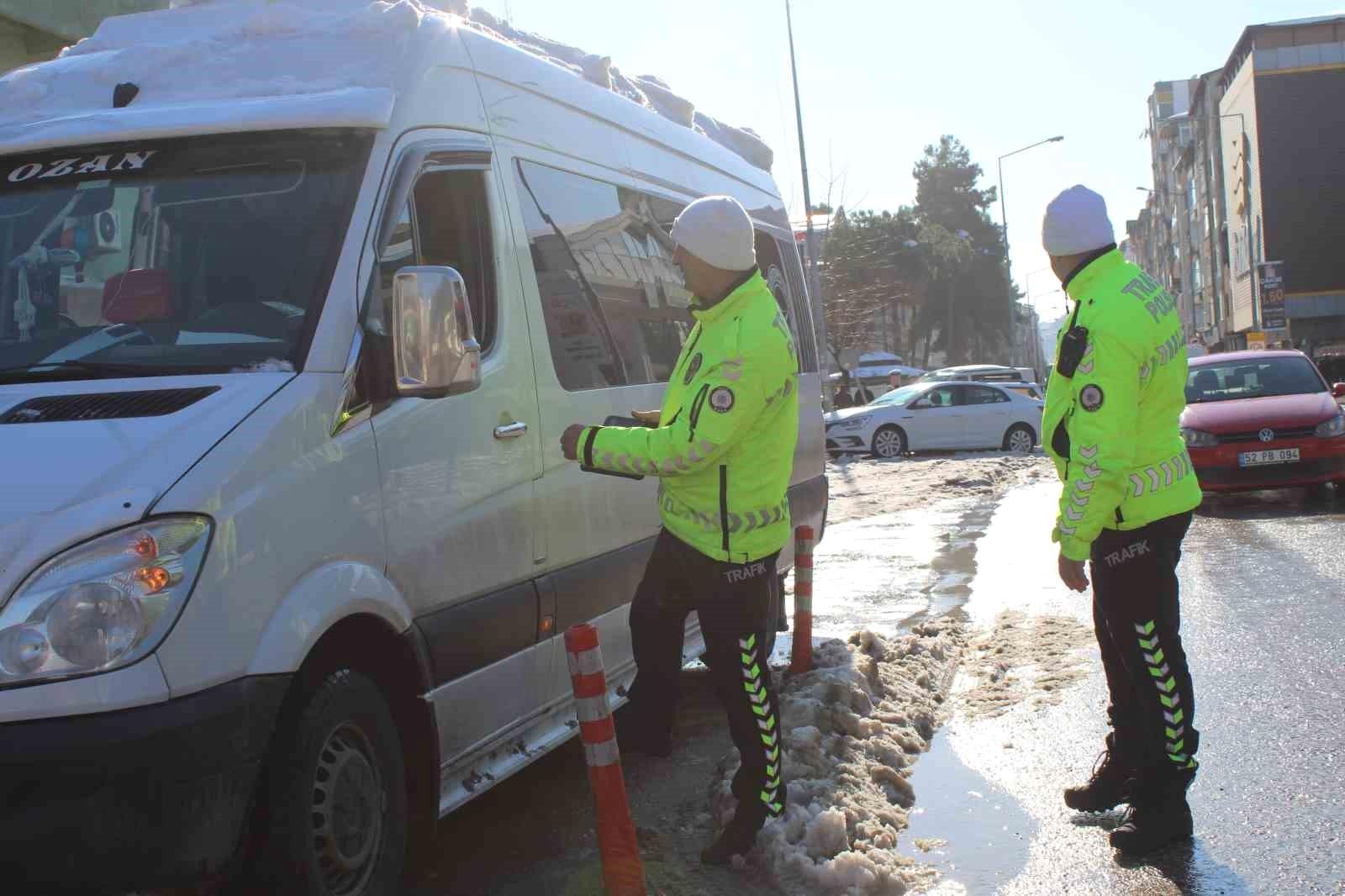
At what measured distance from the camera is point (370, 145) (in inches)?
162

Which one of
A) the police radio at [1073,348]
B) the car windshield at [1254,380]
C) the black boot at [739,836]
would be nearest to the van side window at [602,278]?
→ the black boot at [739,836]

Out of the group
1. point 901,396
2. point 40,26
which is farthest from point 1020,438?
point 40,26

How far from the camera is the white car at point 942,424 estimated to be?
26.2 metres

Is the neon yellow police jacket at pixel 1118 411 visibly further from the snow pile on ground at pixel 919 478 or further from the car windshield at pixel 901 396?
the car windshield at pixel 901 396

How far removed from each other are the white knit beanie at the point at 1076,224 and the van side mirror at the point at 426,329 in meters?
1.94

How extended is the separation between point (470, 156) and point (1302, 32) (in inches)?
2536

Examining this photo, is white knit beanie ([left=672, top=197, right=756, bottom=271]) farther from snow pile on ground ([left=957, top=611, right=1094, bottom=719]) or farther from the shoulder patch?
snow pile on ground ([left=957, top=611, right=1094, bottom=719])

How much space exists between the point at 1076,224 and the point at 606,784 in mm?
2297

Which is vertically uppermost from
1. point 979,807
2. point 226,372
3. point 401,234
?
point 401,234

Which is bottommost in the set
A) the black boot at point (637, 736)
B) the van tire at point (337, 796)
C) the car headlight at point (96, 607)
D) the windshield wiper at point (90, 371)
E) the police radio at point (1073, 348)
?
the black boot at point (637, 736)

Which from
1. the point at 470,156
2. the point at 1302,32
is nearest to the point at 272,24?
the point at 470,156

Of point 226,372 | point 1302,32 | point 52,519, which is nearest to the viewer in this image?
point 52,519

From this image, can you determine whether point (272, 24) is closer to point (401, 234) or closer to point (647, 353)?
point (401, 234)

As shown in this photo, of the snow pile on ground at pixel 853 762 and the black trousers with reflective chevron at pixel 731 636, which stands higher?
the black trousers with reflective chevron at pixel 731 636
